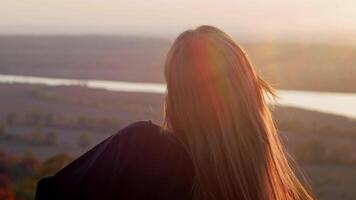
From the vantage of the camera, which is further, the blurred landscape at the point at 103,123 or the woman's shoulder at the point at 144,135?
the blurred landscape at the point at 103,123

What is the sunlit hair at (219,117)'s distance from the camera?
236cm

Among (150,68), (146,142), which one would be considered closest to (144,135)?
(146,142)

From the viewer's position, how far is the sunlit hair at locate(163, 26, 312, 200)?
236 centimetres

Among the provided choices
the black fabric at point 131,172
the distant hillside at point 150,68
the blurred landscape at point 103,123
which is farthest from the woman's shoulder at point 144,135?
the distant hillside at point 150,68

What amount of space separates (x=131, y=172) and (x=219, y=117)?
31cm

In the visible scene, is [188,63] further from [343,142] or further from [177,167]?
[343,142]

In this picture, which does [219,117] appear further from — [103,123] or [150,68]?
[150,68]

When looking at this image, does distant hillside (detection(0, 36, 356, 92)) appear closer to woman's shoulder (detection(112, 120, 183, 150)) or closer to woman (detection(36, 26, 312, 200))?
woman (detection(36, 26, 312, 200))

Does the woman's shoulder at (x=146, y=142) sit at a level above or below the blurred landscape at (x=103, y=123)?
above

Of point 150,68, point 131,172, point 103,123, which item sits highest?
point 131,172

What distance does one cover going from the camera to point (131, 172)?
2307mm

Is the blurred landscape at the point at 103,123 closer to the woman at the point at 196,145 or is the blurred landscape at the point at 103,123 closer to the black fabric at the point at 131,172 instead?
the woman at the point at 196,145

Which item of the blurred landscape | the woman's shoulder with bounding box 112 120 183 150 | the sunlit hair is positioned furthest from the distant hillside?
the woman's shoulder with bounding box 112 120 183 150

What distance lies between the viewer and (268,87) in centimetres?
259
